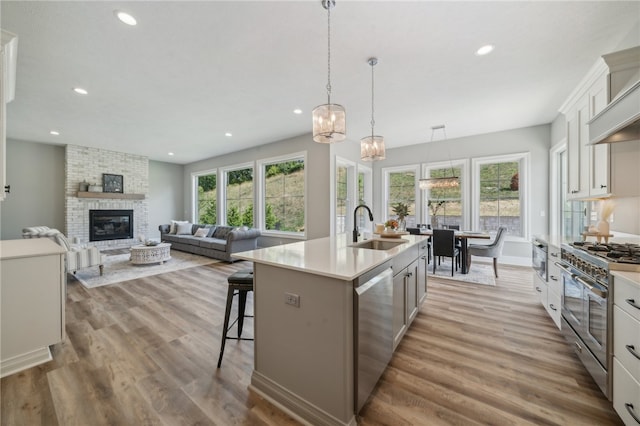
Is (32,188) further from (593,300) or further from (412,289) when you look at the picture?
(593,300)

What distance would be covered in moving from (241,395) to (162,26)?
3188mm

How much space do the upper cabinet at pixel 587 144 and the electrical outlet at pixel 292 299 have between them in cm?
273

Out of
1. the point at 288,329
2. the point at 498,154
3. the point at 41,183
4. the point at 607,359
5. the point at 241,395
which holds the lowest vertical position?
the point at 241,395

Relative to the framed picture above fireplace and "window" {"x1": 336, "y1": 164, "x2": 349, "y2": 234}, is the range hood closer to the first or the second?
"window" {"x1": 336, "y1": 164, "x2": 349, "y2": 234}

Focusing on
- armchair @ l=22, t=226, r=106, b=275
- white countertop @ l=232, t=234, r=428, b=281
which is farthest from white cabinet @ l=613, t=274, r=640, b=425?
armchair @ l=22, t=226, r=106, b=275

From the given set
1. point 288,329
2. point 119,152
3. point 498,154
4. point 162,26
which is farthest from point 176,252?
point 498,154

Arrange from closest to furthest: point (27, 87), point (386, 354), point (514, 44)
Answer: point (386, 354) < point (514, 44) < point (27, 87)

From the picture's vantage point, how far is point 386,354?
1.85m

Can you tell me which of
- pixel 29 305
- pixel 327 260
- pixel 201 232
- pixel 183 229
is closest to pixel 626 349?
pixel 327 260

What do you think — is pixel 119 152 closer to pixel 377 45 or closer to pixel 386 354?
pixel 377 45

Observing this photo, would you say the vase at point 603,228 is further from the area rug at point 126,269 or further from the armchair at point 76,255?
the armchair at point 76,255

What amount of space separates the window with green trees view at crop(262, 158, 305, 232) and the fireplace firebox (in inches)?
187

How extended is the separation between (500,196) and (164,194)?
1041 cm

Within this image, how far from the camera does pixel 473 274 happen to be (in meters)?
4.66
